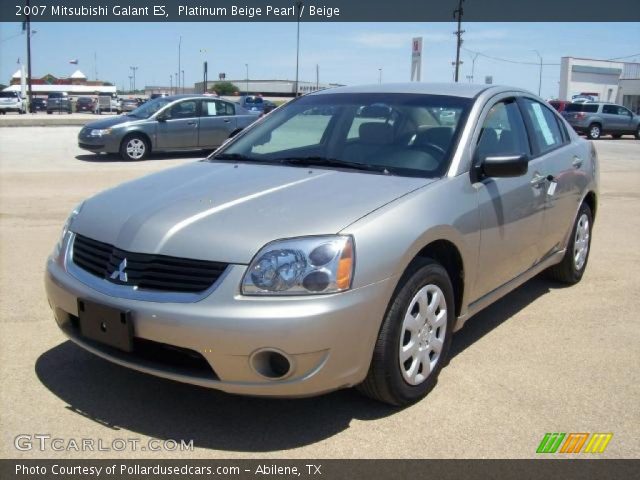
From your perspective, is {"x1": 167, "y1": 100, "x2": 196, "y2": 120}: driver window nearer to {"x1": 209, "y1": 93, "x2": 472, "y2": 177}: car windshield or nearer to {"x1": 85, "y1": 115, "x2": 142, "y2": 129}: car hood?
{"x1": 85, "y1": 115, "x2": 142, "y2": 129}: car hood

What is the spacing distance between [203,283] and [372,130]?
176 cm

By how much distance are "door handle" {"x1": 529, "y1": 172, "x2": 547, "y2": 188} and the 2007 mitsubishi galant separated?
14mm

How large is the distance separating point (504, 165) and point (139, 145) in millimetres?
12274

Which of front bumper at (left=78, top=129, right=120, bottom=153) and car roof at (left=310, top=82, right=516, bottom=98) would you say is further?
front bumper at (left=78, top=129, right=120, bottom=153)

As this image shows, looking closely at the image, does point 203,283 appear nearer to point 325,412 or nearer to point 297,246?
point 297,246

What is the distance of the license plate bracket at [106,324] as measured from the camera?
2871mm

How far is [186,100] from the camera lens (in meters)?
15.2

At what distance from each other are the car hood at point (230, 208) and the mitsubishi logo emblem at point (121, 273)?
70 millimetres

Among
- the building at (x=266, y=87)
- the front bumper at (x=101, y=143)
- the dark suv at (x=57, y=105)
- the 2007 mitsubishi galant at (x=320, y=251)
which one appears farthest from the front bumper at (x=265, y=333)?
the building at (x=266, y=87)

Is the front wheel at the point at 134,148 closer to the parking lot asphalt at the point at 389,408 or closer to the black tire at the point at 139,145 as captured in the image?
the black tire at the point at 139,145

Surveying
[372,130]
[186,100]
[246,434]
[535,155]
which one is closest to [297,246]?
[246,434]

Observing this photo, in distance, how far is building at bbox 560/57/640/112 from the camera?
62.9 m

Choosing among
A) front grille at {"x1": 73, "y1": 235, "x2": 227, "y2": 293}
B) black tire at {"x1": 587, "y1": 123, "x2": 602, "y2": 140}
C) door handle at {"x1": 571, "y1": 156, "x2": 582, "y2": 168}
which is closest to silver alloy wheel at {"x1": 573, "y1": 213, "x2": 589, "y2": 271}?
door handle at {"x1": 571, "y1": 156, "x2": 582, "y2": 168}
